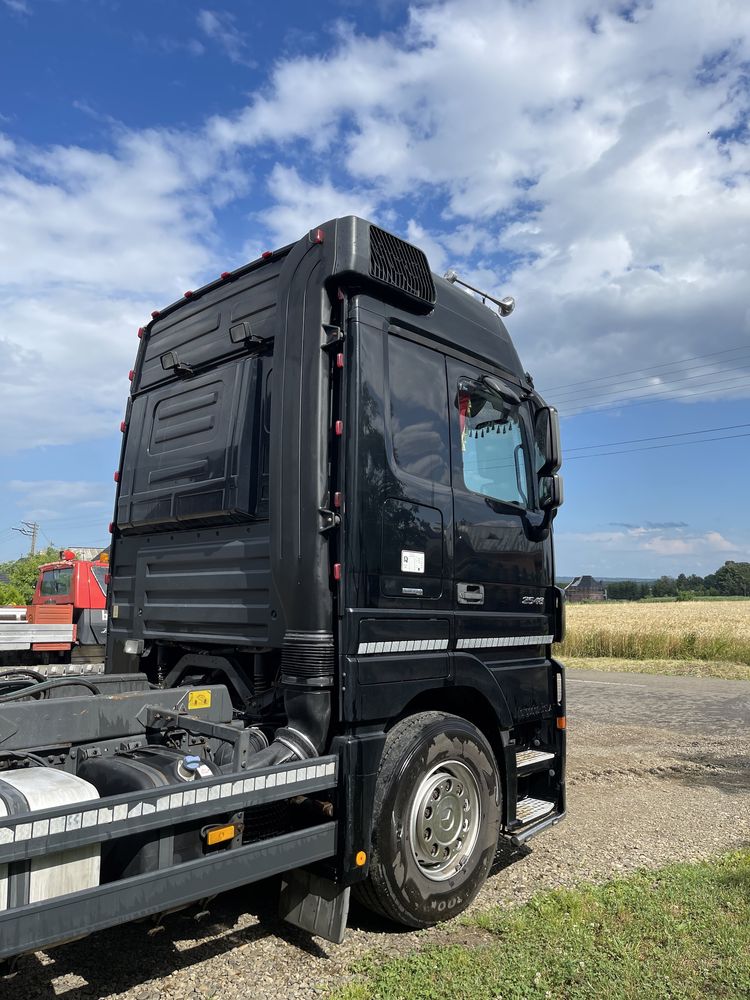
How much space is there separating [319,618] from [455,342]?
6.13 ft

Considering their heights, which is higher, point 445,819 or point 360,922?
point 445,819

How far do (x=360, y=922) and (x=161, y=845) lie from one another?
5.30ft

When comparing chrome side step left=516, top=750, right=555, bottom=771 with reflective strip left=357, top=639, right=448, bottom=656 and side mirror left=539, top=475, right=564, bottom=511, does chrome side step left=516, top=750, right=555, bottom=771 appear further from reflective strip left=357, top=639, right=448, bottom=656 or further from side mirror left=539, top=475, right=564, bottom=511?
side mirror left=539, top=475, right=564, bottom=511

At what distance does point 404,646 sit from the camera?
3.72m

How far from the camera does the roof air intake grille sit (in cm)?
384

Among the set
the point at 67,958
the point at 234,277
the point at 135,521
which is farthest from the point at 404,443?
the point at 67,958

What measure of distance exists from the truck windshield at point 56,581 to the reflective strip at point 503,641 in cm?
1202

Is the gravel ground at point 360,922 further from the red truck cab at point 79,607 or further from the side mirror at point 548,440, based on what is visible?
the red truck cab at point 79,607

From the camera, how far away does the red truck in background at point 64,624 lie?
12633 millimetres

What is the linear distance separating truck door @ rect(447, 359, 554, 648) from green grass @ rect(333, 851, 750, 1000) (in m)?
1.35

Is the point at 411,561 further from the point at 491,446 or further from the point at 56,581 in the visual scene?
the point at 56,581

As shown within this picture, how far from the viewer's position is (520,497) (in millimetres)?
4793

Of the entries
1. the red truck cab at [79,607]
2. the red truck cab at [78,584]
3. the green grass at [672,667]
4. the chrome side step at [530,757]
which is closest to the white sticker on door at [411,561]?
the chrome side step at [530,757]

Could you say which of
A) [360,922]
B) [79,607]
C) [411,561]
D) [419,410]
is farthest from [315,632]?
[79,607]
